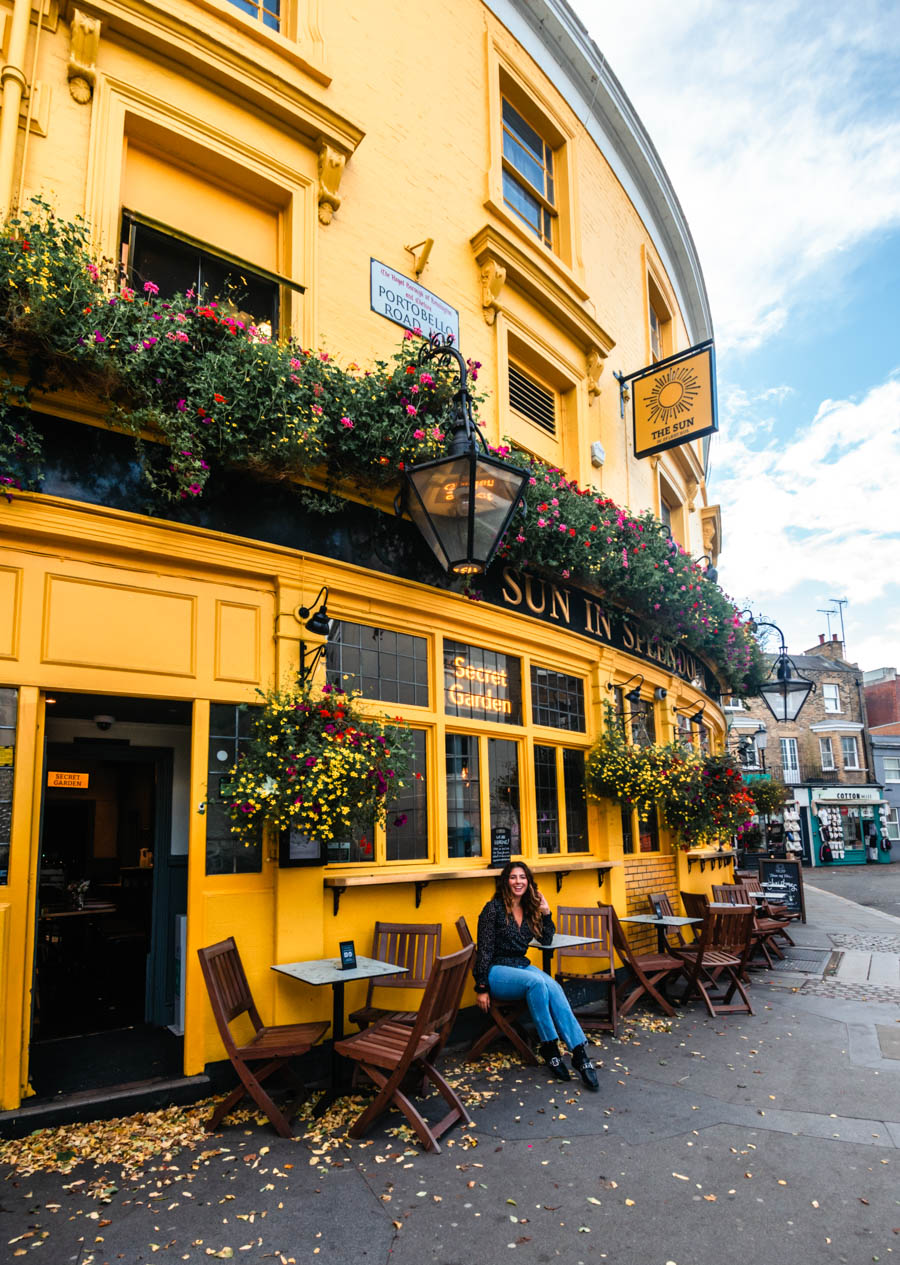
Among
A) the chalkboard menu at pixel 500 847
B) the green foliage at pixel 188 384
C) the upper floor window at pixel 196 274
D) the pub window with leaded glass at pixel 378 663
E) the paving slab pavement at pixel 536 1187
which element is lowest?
→ the paving slab pavement at pixel 536 1187

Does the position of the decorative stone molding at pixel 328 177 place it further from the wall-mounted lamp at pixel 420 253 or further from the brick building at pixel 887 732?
the brick building at pixel 887 732

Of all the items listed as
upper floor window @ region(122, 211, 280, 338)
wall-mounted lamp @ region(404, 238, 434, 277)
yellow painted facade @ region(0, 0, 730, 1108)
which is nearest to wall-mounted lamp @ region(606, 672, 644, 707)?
yellow painted facade @ region(0, 0, 730, 1108)

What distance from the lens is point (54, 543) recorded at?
4.94 metres

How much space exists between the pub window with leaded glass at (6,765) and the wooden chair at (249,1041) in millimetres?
1285

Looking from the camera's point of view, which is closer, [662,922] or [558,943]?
[558,943]

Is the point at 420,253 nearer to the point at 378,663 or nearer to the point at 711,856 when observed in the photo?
the point at 378,663

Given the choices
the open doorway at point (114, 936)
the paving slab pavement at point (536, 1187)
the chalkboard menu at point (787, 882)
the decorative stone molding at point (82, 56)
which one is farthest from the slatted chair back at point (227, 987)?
the chalkboard menu at point (787, 882)

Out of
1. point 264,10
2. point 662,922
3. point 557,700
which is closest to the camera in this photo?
point 264,10

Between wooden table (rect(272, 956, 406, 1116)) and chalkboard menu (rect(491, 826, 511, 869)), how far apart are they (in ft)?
7.25

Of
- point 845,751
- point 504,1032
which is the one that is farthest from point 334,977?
point 845,751

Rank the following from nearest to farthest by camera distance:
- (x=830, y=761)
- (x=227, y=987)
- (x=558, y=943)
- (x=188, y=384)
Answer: (x=227, y=987) < (x=188, y=384) < (x=558, y=943) < (x=830, y=761)

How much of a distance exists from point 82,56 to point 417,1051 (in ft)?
22.7

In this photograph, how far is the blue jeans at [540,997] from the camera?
18.7 ft

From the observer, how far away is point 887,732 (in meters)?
47.8
